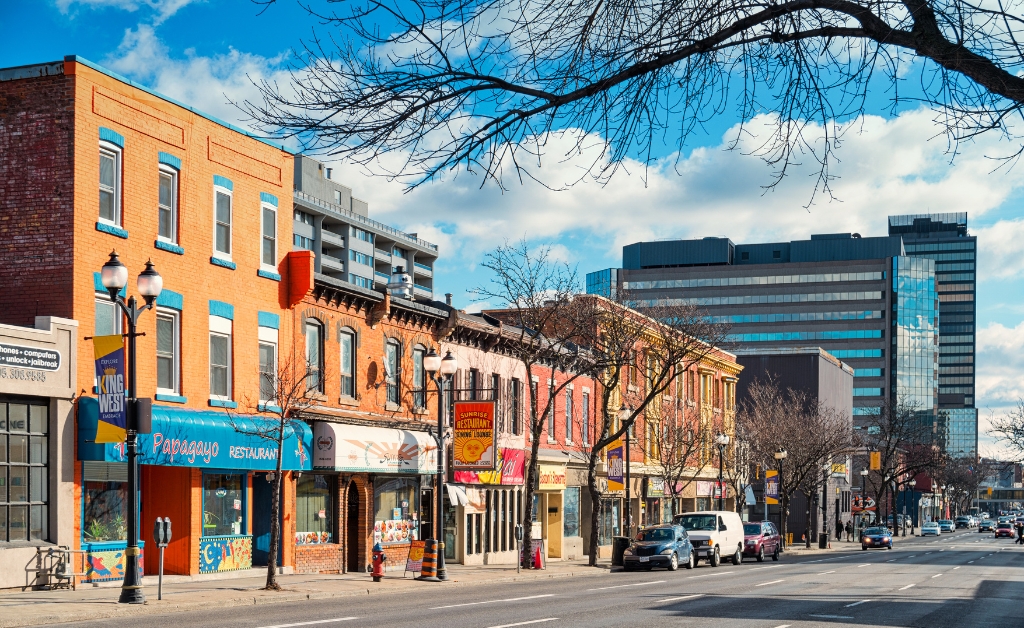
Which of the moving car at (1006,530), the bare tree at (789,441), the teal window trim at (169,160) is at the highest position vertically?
the teal window trim at (169,160)

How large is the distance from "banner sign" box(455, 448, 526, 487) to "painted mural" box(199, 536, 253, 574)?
33.7 feet

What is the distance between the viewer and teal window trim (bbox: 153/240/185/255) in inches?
1068

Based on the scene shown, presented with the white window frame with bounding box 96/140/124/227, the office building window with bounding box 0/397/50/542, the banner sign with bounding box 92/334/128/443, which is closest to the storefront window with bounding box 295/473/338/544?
the office building window with bounding box 0/397/50/542

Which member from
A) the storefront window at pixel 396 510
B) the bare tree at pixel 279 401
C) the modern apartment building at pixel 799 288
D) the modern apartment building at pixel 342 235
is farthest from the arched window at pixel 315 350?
the modern apartment building at pixel 799 288

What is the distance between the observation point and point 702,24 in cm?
743

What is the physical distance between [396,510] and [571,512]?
15.0 metres

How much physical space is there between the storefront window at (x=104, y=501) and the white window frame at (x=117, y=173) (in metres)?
5.22

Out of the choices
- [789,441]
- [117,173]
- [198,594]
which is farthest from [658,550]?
[789,441]

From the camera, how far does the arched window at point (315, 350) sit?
105ft

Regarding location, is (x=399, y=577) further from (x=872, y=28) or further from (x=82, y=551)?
(x=872, y=28)

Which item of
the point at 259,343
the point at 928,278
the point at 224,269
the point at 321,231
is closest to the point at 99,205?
the point at 224,269

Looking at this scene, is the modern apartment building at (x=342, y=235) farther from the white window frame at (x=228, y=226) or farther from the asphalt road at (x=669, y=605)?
the asphalt road at (x=669, y=605)

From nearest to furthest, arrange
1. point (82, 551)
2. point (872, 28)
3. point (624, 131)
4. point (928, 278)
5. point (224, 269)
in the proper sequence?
point (872, 28), point (624, 131), point (82, 551), point (224, 269), point (928, 278)

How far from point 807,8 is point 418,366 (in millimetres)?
31016
